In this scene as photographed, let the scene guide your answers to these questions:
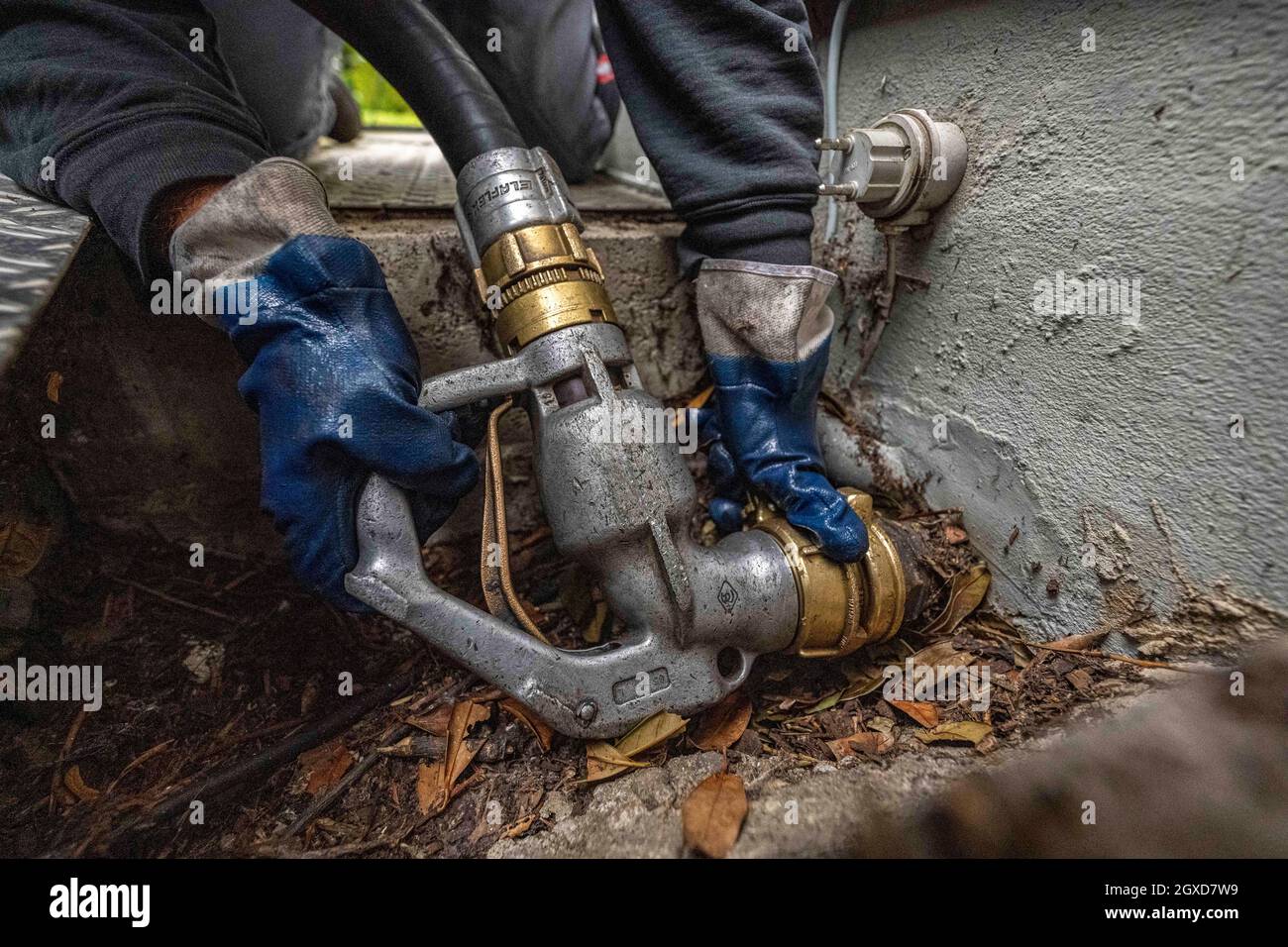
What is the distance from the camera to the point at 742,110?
51.4 inches

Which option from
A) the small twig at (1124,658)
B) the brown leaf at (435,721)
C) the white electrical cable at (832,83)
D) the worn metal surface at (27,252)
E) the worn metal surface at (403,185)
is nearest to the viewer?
the worn metal surface at (27,252)

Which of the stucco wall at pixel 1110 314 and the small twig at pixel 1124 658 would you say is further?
the small twig at pixel 1124 658

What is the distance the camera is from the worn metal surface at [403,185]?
5.70 ft

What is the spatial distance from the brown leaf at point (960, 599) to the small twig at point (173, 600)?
4.93ft

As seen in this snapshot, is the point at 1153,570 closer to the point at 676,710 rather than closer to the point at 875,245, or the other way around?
the point at 676,710

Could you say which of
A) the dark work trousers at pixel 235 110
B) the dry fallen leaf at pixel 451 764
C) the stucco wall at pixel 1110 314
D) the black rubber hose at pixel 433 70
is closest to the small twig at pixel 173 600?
the dry fallen leaf at pixel 451 764

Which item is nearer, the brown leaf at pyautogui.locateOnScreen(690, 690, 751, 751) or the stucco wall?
the stucco wall

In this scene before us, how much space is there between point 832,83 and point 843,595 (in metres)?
1.27

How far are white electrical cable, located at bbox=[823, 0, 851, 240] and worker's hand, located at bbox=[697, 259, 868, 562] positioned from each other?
387 millimetres

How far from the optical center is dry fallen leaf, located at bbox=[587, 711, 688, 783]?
3.59 ft

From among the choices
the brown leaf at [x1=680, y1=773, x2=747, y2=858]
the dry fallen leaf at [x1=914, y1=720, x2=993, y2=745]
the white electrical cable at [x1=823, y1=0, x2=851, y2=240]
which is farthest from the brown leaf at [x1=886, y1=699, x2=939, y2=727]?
the white electrical cable at [x1=823, y1=0, x2=851, y2=240]

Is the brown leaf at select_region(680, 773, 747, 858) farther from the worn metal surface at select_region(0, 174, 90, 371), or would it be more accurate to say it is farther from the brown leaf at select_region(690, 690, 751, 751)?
the worn metal surface at select_region(0, 174, 90, 371)

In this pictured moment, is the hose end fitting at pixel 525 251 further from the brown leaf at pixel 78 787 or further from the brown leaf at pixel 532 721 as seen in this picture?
the brown leaf at pixel 78 787

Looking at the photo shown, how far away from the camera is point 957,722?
1.10 m
